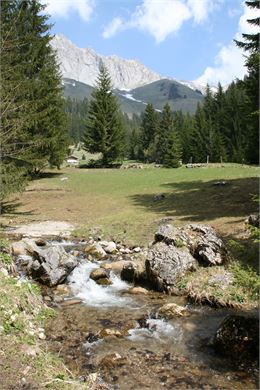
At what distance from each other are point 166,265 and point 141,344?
14.0 ft

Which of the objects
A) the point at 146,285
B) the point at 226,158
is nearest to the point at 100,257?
the point at 146,285

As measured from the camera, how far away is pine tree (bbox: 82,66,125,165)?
187 ft

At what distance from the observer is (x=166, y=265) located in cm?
1366

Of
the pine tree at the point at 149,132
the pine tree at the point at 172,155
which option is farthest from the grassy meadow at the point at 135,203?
the pine tree at the point at 149,132

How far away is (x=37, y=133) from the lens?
40781 mm

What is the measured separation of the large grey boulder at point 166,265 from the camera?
1340 cm

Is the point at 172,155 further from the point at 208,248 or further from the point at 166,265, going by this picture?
the point at 166,265

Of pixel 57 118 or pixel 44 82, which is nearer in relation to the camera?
pixel 44 82

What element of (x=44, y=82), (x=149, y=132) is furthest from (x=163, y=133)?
(x=44, y=82)

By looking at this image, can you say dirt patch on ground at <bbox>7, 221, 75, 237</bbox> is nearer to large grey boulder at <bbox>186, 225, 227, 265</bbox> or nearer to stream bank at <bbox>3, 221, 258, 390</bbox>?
stream bank at <bbox>3, 221, 258, 390</bbox>

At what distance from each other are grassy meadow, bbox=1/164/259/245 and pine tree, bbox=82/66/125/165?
15592 millimetres

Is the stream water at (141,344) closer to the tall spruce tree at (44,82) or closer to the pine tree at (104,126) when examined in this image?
the tall spruce tree at (44,82)

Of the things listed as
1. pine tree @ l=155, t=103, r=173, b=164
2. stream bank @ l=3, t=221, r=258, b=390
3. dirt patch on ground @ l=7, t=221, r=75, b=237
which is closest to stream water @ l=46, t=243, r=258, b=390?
stream bank @ l=3, t=221, r=258, b=390

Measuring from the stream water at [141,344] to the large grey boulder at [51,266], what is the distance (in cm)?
100
